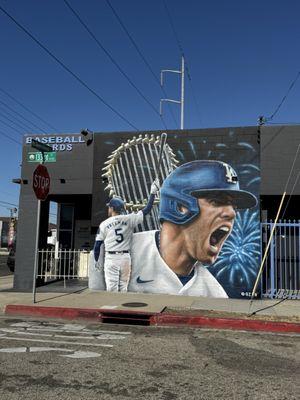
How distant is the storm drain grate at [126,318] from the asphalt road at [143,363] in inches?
25.5

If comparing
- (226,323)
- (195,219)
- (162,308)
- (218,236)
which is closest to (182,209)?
(195,219)

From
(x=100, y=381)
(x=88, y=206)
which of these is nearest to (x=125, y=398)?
(x=100, y=381)

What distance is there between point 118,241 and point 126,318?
13.2 ft

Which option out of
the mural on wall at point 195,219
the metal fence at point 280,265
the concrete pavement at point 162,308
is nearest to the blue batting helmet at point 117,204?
the mural on wall at point 195,219

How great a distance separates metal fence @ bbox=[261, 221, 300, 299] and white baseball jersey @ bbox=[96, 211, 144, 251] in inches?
148

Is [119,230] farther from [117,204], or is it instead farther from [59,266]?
[59,266]

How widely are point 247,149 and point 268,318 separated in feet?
17.4

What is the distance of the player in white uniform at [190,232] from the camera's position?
1362 centimetres

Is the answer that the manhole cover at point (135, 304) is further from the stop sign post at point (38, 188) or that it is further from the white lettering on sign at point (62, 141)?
the white lettering on sign at point (62, 141)

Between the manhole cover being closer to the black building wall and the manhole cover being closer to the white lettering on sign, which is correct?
the black building wall

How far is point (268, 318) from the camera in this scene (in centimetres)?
1041

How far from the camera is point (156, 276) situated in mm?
14102

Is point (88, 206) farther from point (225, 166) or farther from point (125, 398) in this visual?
point (125, 398)

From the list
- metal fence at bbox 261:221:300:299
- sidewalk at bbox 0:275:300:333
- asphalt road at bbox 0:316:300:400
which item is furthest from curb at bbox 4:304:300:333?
metal fence at bbox 261:221:300:299
